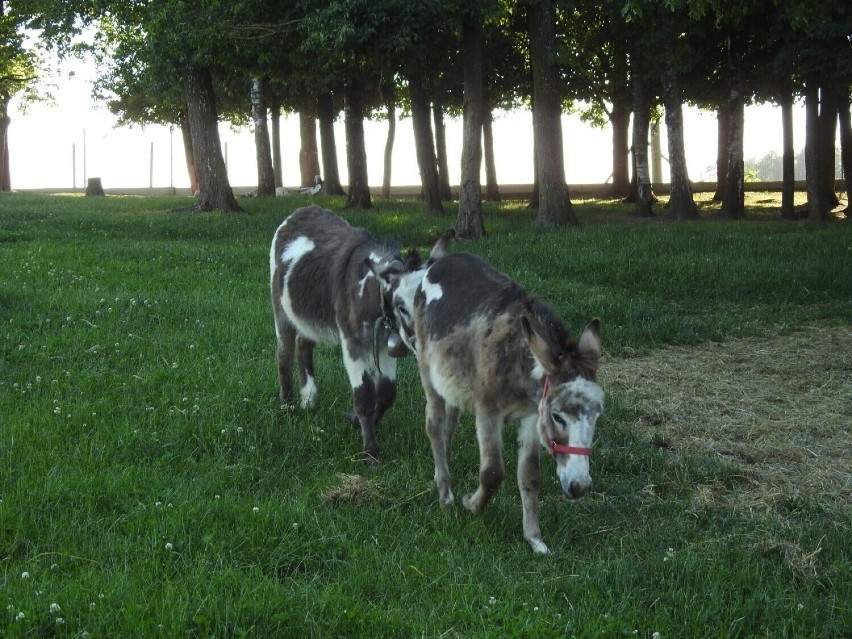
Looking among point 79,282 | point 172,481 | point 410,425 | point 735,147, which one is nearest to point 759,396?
point 410,425

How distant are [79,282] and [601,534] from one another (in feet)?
29.6

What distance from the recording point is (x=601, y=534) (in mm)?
5691

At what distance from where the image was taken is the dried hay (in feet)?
19.3

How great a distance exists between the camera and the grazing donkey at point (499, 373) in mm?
4836

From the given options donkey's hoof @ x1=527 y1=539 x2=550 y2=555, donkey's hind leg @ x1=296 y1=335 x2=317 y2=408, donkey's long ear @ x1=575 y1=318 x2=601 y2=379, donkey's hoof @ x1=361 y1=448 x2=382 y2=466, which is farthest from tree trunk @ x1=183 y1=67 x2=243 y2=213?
donkey's long ear @ x1=575 y1=318 x2=601 y2=379

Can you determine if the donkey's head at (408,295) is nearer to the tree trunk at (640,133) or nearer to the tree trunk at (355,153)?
the tree trunk at (355,153)

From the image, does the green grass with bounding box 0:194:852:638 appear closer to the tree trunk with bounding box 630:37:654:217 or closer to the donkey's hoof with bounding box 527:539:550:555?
the donkey's hoof with bounding box 527:539:550:555

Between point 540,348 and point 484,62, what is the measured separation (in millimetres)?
22500

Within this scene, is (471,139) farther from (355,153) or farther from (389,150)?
(389,150)

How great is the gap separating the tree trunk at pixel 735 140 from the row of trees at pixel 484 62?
35mm

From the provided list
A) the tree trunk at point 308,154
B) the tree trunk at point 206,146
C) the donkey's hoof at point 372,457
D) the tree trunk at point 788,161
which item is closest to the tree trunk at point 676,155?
the tree trunk at point 788,161

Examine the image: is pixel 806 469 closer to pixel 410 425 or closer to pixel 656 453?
pixel 656 453

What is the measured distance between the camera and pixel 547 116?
20.2 meters

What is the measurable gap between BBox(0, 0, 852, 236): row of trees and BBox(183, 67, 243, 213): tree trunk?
1.5 inches
